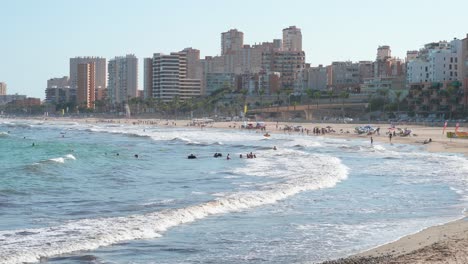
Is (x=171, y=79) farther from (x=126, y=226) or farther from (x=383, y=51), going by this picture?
(x=126, y=226)

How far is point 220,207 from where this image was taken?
76.3 ft

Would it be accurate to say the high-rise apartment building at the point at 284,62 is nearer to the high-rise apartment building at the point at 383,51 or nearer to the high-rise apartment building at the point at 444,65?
the high-rise apartment building at the point at 383,51

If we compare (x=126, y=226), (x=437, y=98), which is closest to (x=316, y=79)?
(x=437, y=98)

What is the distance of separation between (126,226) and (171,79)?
17420cm

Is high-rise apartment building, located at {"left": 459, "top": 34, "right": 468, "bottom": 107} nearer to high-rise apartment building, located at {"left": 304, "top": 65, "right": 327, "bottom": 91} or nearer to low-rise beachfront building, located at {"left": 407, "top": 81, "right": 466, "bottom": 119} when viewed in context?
low-rise beachfront building, located at {"left": 407, "top": 81, "right": 466, "bottom": 119}

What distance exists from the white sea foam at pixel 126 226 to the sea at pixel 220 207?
1.2 inches

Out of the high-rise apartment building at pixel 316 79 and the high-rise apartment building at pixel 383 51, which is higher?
the high-rise apartment building at pixel 383 51

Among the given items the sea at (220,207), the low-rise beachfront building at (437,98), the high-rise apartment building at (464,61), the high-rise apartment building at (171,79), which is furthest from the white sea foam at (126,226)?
the high-rise apartment building at (171,79)

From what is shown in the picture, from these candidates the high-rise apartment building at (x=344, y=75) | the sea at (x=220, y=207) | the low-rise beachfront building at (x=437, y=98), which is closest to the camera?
the sea at (x=220, y=207)

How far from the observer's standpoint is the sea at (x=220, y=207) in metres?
16.9

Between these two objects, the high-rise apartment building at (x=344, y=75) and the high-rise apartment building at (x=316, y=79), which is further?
the high-rise apartment building at (x=316, y=79)

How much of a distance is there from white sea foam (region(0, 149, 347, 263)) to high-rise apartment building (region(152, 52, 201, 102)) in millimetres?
160655

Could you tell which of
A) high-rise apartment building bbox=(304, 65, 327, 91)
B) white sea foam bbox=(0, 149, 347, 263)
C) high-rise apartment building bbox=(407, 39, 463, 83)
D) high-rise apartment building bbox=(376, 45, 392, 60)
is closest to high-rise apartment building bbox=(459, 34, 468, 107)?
high-rise apartment building bbox=(407, 39, 463, 83)

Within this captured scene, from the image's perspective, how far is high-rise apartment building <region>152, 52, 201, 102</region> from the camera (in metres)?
192
